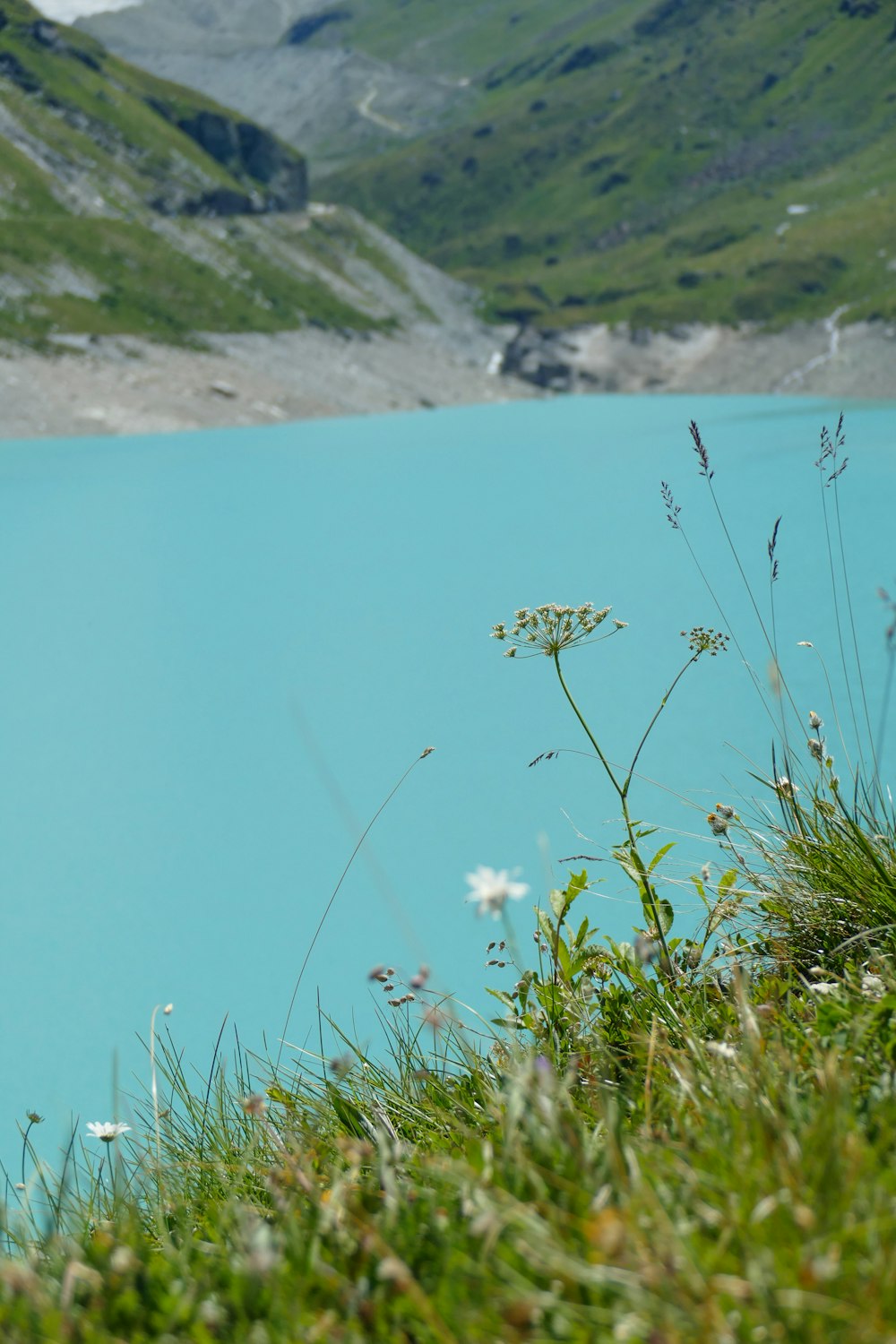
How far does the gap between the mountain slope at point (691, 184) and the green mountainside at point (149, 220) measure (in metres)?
18.5

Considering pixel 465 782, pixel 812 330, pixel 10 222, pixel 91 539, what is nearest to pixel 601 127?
pixel 812 330

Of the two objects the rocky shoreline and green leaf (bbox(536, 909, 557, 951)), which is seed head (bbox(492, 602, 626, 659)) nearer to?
green leaf (bbox(536, 909, 557, 951))

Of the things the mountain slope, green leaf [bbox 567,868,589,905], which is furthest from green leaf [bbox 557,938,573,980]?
the mountain slope

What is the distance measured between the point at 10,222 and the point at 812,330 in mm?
58443

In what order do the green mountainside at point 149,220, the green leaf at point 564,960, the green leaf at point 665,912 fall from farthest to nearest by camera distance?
the green mountainside at point 149,220
the green leaf at point 665,912
the green leaf at point 564,960

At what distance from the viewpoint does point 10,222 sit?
2913 inches

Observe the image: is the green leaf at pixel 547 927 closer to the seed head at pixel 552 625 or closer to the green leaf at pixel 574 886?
the green leaf at pixel 574 886

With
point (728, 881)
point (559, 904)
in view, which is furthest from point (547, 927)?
point (728, 881)

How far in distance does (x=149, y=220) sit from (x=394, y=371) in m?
28.0

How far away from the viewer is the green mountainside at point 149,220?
237ft

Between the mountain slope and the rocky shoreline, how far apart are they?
560 cm

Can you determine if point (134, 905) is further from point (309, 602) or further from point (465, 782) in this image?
point (309, 602)

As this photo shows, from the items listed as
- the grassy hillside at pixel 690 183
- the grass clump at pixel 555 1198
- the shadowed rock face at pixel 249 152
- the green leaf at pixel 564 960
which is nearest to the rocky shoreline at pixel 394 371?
the grassy hillside at pixel 690 183

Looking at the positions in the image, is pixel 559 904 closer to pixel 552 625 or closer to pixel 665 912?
pixel 665 912
